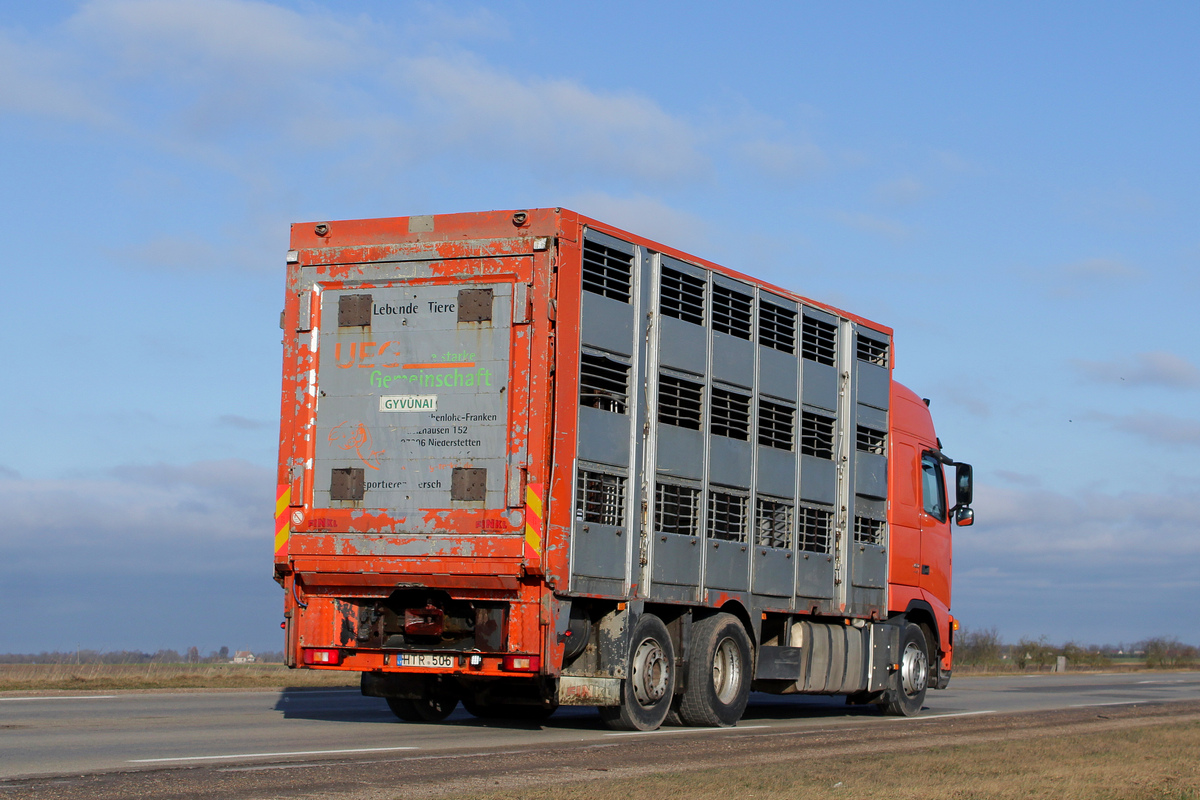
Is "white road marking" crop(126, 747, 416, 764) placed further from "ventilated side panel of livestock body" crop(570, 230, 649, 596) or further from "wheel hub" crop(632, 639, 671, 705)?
"wheel hub" crop(632, 639, 671, 705)

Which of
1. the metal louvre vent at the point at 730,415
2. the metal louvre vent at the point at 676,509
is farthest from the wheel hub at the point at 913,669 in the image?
the metal louvre vent at the point at 676,509

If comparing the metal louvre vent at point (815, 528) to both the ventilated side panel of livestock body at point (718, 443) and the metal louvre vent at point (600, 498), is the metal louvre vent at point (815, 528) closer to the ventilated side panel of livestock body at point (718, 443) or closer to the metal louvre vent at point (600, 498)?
the ventilated side panel of livestock body at point (718, 443)

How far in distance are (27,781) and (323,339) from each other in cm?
564

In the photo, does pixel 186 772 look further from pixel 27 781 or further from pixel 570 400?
pixel 570 400

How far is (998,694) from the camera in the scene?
2669 centimetres

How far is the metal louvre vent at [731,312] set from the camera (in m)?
15.0

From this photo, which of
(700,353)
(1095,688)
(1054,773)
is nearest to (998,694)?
(1095,688)

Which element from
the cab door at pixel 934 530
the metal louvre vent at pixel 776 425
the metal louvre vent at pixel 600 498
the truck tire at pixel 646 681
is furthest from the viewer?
the cab door at pixel 934 530

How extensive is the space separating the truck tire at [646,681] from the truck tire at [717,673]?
1.23 feet

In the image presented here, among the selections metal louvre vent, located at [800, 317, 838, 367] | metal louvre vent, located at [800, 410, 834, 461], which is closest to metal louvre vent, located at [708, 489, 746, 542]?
metal louvre vent, located at [800, 410, 834, 461]

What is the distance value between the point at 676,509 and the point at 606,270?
2.48m

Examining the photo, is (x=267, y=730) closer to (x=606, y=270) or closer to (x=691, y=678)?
(x=691, y=678)

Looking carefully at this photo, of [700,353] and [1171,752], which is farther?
[700,353]

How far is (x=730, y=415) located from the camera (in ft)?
49.4
